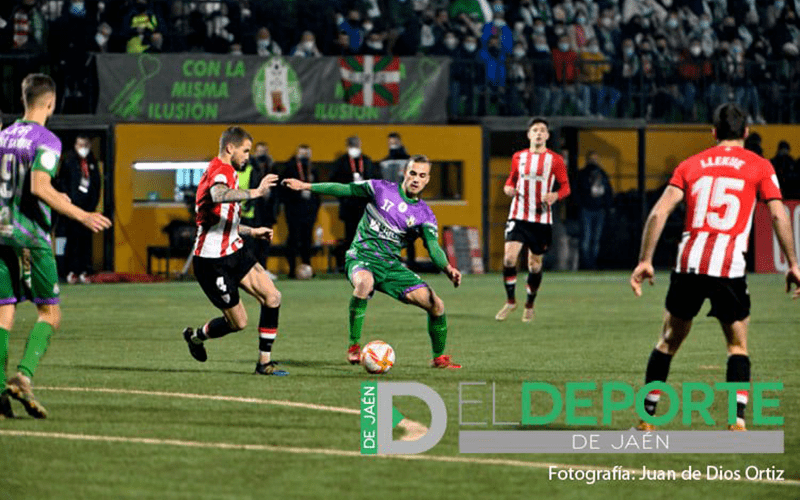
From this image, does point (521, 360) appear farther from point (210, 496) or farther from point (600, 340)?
point (210, 496)

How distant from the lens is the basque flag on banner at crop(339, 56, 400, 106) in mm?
28734

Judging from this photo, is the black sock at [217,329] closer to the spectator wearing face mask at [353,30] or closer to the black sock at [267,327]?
the black sock at [267,327]

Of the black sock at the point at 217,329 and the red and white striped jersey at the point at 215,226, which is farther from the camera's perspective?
the black sock at the point at 217,329

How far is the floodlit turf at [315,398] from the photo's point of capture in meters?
7.43

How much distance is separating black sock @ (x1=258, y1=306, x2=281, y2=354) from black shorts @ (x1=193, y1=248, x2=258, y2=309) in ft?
0.85

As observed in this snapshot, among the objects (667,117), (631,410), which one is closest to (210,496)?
(631,410)

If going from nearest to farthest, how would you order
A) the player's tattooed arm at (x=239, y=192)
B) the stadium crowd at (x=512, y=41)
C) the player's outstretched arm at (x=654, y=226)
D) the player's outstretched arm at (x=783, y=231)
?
1. the player's outstretched arm at (x=654, y=226)
2. the player's outstretched arm at (x=783, y=231)
3. the player's tattooed arm at (x=239, y=192)
4. the stadium crowd at (x=512, y=41)

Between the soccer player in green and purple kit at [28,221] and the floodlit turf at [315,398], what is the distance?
19.9 inches

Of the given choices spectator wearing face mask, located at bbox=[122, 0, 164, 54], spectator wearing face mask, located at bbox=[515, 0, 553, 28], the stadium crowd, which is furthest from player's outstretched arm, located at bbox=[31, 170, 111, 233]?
spectator wearing face mask, located at bbox=[515, 0, 553, 28]

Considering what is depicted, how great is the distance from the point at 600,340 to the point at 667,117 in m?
16.8

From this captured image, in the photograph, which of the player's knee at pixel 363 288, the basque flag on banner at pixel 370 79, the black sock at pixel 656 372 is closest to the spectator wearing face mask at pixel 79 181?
the basque flag on banner at pixel 370 79

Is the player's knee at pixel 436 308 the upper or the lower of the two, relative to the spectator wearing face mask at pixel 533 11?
lower

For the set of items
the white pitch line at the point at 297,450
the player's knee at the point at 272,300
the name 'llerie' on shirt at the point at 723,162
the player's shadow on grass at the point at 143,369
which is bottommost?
the player's shadow on grass at the point at 143,369

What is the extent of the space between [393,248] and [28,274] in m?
3.99
